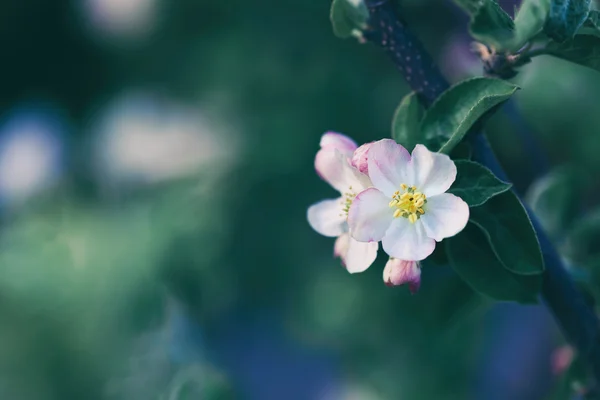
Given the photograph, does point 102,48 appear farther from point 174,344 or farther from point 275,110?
point 174,344

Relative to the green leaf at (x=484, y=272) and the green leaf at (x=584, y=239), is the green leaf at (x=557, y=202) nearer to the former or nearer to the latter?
the green leaf at (x=584, y=239)

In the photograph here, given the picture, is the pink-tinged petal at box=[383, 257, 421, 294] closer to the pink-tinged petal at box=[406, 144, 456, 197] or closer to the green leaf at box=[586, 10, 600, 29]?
the pink-tinged petal at box=[406, 144, 456, 197]

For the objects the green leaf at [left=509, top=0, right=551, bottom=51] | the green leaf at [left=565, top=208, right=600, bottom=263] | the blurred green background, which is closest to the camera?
the green leaf at [left=509, top=0, right=551, bottom=51]

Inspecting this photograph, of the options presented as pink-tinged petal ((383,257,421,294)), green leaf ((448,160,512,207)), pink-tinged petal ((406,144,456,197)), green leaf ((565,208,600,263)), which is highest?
pink-tinged petal ((406,144,456,197))

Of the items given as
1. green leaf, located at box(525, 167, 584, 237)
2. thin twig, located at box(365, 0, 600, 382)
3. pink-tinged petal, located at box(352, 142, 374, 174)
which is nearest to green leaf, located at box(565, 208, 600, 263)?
green leaf, located at box(525, 167, 584, 237)

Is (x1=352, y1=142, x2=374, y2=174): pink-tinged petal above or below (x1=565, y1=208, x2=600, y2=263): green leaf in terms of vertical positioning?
above

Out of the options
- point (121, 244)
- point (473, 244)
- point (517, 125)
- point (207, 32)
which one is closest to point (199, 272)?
point (121, 244)

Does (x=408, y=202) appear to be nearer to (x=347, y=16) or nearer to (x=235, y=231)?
(x=347, y=16)
